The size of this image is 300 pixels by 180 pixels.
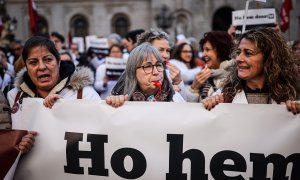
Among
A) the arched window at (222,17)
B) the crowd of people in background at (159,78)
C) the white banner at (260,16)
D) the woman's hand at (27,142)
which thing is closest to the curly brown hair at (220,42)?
the crowd of people in background at (159,78)

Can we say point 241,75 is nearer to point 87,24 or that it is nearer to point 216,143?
point 216,143

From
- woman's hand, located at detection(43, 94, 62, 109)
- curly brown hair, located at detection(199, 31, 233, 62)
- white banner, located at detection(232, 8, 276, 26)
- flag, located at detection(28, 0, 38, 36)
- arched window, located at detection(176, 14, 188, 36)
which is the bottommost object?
woman's hand, located at detection(43, 94, 62, 109)

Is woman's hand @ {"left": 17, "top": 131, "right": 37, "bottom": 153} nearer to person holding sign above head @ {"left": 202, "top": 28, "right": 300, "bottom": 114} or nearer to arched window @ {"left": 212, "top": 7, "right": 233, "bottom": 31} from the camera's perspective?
person holding sign above head @ {"left": 202, "top": 28, "right": 300, "bottom": 114}

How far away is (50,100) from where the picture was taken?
278cm

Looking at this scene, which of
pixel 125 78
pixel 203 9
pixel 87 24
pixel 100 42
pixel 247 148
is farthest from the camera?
pixel 87 24

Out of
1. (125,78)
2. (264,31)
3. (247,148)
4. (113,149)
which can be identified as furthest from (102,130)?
(264,31)

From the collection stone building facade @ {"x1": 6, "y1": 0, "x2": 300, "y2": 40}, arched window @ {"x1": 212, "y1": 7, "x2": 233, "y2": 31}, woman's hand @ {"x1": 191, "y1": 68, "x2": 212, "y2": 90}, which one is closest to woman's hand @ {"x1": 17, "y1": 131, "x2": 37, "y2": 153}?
woman's hand @ {"x1": 191, "y1": 68, "x2": 212, "y2": 90}

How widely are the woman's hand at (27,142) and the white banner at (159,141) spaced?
0.17ft

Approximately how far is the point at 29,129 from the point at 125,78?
2.72ft

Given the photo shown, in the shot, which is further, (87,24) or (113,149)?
(87,24)

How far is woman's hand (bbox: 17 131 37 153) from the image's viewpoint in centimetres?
262

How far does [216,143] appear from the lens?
99.1 inches

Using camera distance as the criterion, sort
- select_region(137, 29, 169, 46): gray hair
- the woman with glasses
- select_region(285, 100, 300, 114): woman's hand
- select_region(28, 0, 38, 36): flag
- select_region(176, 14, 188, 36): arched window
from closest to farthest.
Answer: select_region(285, 100, 300, 114): woman's hand → the woman with glasses → select_region(137, 29, 169, 46): gray hair → select_region(28, 0, 38, 36): flag → select_region(176, 14, 188, 36): arched window

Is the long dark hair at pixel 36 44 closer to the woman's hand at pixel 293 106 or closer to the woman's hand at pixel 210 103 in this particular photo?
the woman's hand at pixel 210 103
